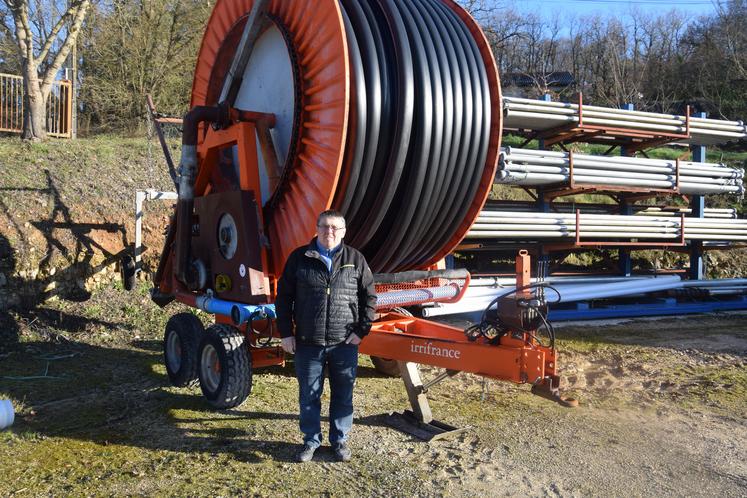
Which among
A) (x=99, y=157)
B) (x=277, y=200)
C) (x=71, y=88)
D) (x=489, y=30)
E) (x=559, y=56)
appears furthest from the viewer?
(x=559, y=56)

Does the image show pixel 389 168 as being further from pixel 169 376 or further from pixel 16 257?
pixel 16 257

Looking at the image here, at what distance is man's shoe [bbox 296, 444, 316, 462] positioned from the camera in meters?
4.00

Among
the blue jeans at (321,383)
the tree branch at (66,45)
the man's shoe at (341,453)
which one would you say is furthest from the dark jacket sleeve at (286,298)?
the tree branch at (66,45)

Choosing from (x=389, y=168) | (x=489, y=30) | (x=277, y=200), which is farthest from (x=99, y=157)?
(x=489, y=30)

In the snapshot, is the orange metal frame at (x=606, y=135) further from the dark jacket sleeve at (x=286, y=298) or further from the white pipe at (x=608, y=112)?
the dark jacket sleeve at (x=286, y=298)

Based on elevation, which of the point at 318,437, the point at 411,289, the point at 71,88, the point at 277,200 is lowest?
the point at 318,437

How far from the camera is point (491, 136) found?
5.16m

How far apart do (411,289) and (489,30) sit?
1919 cm

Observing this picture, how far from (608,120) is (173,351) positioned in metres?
6.89

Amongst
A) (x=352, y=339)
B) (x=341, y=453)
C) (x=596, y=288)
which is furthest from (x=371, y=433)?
(x=596, y=288)

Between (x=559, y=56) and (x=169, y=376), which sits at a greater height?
(x=559, y=56)

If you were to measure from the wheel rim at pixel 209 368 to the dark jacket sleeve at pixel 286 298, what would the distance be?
1.27 m

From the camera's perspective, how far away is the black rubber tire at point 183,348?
5449mm

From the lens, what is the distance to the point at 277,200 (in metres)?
5.01
